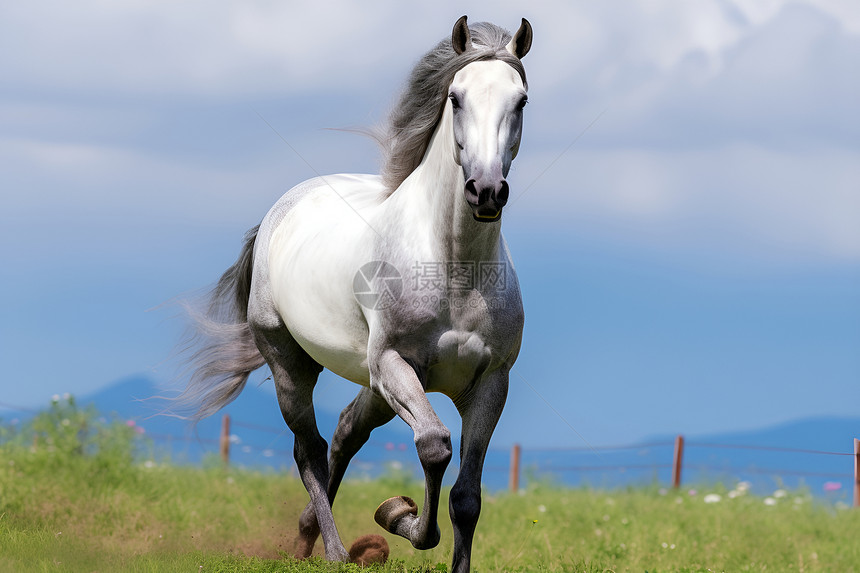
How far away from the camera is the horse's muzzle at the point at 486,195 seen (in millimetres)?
3906

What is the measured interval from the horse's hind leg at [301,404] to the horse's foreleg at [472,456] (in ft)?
4.86

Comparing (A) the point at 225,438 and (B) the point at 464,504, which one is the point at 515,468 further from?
(B) the point at 464,504

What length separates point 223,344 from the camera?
707 cm

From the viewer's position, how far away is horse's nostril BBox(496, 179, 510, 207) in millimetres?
3918

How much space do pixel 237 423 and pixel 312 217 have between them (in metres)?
5.70

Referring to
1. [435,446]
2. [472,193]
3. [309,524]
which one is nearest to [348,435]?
[309,524]

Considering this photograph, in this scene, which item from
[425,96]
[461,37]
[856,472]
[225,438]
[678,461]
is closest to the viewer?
[461,37]

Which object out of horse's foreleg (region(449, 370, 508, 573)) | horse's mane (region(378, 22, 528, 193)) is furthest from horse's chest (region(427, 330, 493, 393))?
horse's mane (region(378, 22, 528, 193))

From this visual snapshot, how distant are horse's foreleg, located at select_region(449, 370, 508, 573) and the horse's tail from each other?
8.41 feet

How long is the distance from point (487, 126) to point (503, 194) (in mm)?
370

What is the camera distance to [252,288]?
6.54 metres

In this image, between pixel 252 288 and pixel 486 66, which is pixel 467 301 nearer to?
pixel 486 66

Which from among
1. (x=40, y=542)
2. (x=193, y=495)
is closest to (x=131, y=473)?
(x=193, y=495)

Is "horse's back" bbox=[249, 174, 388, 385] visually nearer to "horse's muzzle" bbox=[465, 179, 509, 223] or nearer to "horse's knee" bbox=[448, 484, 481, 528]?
"horse's knee" bbox=[448, 484, 481, 528]
